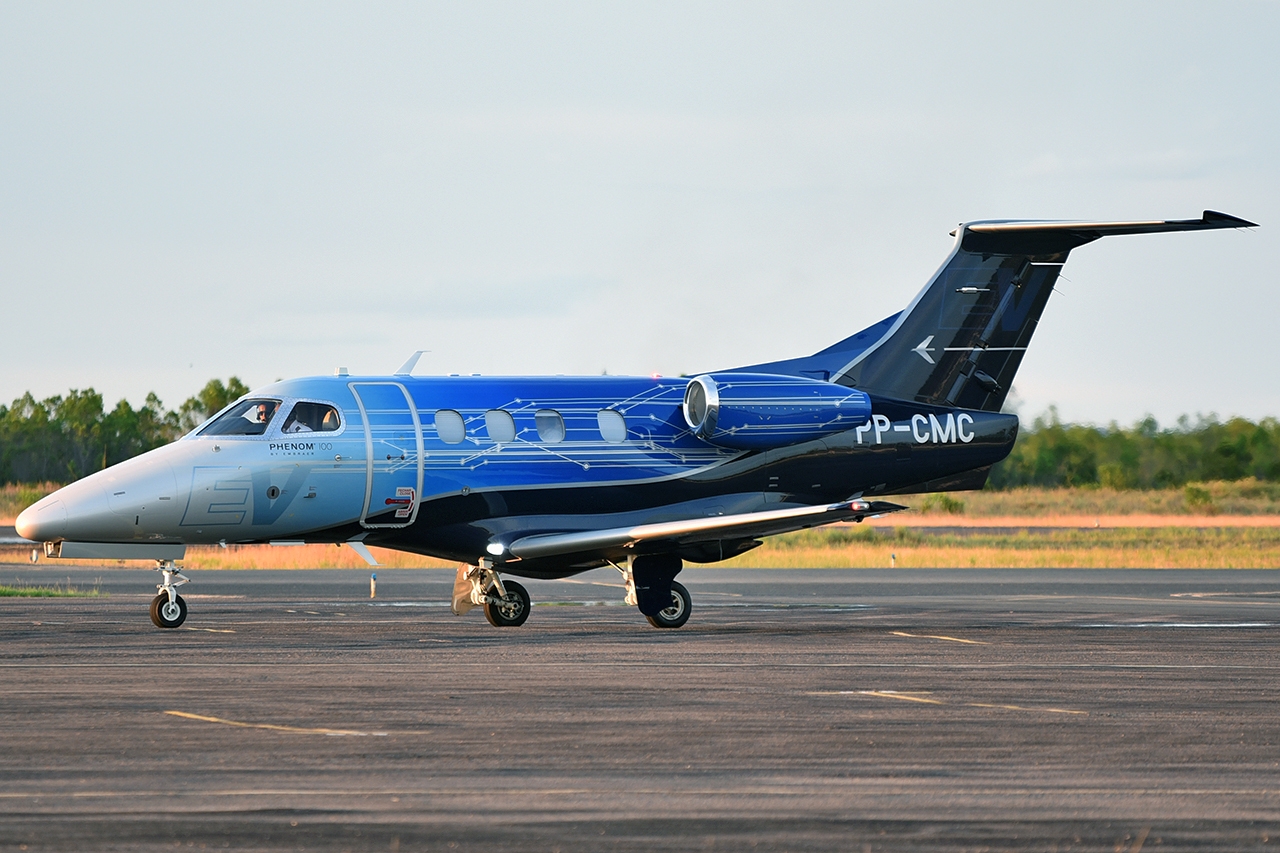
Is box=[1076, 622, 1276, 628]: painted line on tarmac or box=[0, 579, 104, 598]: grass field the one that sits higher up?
box=[0, 579, 104, 598]: grass field

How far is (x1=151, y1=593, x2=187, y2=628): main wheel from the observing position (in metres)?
24.4

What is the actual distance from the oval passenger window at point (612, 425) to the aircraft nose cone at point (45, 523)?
808cm

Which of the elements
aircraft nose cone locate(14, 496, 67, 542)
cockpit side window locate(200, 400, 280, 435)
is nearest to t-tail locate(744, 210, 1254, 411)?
cockpit side window locate(200, 400, 280, 435)

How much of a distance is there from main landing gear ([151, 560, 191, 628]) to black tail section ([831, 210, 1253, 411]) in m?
11.2

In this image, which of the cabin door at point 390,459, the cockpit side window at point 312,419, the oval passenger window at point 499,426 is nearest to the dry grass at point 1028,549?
the oval passenger window at point 499,426

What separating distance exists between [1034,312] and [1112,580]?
13795mm

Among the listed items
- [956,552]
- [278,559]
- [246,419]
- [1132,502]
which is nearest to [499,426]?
[246,419]

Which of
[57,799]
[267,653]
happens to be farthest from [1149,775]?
[267,653]

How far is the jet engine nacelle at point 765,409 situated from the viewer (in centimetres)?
2659

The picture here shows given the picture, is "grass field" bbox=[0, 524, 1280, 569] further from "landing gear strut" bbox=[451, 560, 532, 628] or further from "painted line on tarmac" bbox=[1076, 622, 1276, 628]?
"landing gear strut" bbox=[451, 560, 532, 628]

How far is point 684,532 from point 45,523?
8858 mm

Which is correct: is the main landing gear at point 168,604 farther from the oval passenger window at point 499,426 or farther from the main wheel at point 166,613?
the oval passenger window at point 499,426

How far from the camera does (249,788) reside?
11.1 meters

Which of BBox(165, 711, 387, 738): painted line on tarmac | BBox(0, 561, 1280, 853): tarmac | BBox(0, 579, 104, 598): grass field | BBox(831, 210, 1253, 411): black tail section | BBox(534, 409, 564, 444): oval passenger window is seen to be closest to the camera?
BBox(0, 561, 1280, 853): tarmac
